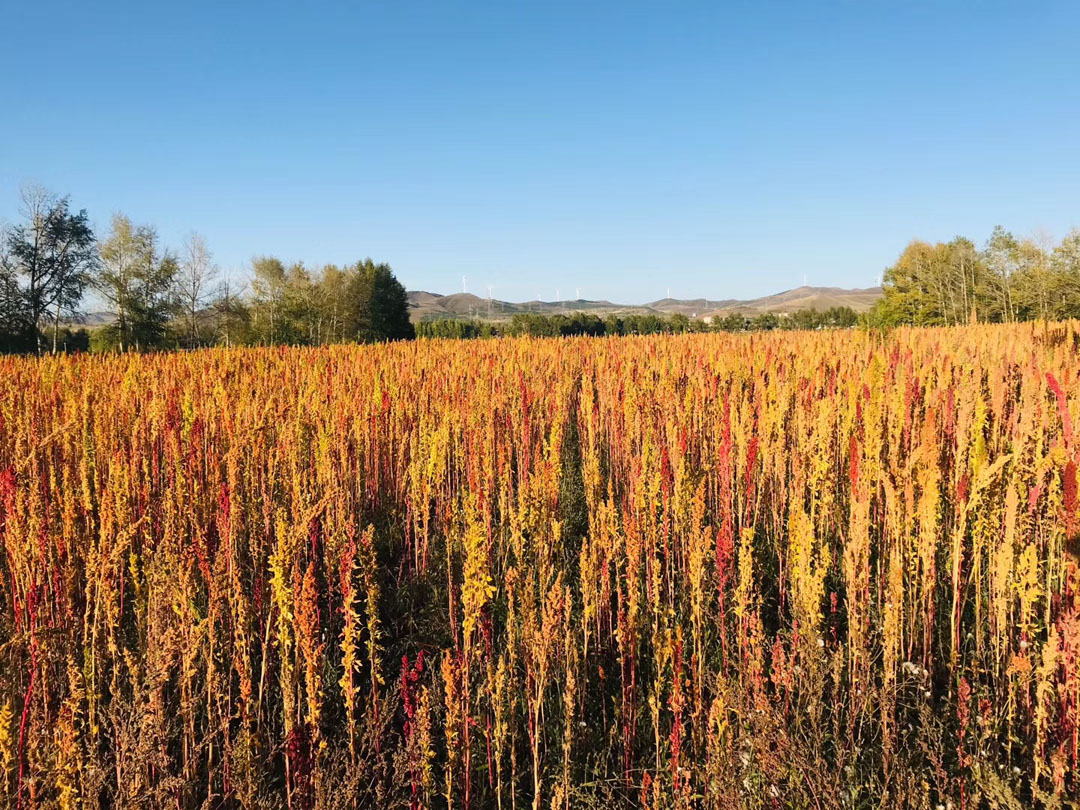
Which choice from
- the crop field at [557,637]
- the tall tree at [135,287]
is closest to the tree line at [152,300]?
the tall tree at [135,287]

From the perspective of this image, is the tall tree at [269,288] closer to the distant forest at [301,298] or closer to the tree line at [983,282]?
the distant forest at [301,298]

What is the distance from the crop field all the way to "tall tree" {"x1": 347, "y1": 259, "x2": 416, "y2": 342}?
4133 cm

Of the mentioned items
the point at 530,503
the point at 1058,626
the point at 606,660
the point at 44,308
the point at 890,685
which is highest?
the point at 44,308

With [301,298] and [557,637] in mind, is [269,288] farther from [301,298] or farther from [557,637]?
[557,637]

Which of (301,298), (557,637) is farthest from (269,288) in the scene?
(557,637)

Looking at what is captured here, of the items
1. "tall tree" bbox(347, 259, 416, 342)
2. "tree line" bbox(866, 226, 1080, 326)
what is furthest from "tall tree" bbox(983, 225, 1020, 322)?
"tall tree" bbox(347, 259, 416, 342)

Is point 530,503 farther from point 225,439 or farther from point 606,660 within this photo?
point 225,439

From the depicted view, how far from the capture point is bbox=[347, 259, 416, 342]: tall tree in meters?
45.3

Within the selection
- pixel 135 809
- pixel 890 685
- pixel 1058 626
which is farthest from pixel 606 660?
pixel 135 809

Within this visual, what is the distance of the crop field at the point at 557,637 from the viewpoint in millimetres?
1436

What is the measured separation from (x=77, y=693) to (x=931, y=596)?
244 centimetres

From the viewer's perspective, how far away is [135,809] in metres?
1.19

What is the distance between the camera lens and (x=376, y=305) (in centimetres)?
4731

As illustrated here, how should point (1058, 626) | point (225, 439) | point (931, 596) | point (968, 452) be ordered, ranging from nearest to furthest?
point (1058, 626), point (931, 596), point (968, 452), point (225, 439)
